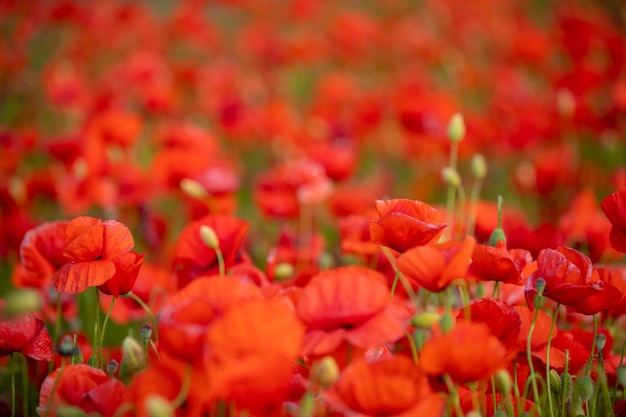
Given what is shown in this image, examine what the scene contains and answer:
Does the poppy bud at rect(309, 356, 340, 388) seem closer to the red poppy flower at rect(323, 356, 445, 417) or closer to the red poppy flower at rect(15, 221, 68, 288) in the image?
the red poppy flower at rect(323, 356, 445, 417)

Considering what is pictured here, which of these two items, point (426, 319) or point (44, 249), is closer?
point (426, 319)

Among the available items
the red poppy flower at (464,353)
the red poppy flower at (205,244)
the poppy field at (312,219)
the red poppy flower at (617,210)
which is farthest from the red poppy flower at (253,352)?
the red poppy flower at (617,210)

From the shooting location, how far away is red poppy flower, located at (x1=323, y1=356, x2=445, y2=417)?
604 mm

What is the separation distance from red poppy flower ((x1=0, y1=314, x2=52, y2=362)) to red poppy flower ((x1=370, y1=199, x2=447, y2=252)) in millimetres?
405

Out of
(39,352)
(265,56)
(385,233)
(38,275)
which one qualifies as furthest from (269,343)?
(265,56)

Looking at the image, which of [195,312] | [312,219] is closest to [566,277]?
[195,312]

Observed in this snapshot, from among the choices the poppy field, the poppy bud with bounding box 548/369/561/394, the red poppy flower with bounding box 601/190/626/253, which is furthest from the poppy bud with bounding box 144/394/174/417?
the red poppy flower with bounding box 601/190/626/253

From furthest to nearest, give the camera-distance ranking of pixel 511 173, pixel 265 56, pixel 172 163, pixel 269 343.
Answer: pixel 265 56
pixel 511 173
pixel 172 163
pixel 269 343

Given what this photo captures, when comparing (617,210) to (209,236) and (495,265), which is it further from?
(209,236)

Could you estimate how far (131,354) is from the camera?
75 centimetres

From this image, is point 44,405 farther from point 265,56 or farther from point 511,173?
point 265,56

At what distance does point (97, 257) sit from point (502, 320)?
1.53 feet

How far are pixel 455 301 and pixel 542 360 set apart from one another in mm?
291

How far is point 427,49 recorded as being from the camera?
3.40m
